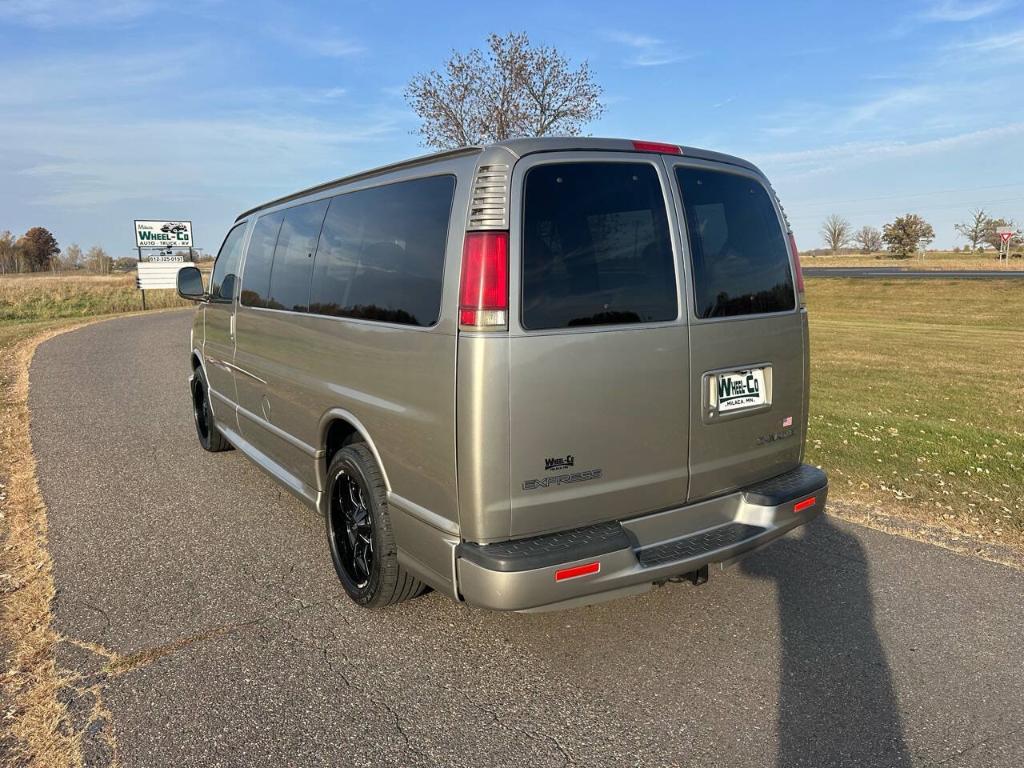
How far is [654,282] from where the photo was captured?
295cm

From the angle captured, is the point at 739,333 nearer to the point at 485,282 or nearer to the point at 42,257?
the point at 485,282

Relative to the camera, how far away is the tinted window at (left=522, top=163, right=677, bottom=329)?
2.70 metres

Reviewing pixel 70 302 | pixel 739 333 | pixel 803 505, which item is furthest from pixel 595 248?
pixel 70 302

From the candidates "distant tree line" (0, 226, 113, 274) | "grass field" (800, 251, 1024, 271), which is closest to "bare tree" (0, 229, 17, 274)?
"distant tree line" (0, 226, 113, 274)

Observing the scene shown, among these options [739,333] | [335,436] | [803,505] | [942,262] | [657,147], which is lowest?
[803,505]

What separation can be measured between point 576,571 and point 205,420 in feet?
15.6

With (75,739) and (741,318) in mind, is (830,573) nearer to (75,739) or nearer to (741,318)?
(741,318)

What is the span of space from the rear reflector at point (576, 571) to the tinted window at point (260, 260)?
289cm

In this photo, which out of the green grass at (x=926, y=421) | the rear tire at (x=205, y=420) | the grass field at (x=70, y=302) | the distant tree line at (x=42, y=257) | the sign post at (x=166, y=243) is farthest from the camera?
the distant tree line at (x=42, y=257)

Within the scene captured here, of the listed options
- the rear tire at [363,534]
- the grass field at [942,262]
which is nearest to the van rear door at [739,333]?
the rear tire at [363,534]

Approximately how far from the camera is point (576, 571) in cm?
266

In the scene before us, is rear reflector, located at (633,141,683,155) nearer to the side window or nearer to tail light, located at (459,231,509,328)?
tail light, located at (459,231,509,328)

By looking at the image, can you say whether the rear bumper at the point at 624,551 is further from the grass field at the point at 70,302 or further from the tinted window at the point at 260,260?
the grass field at the point at 70,302

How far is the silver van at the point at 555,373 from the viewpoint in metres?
2.64
